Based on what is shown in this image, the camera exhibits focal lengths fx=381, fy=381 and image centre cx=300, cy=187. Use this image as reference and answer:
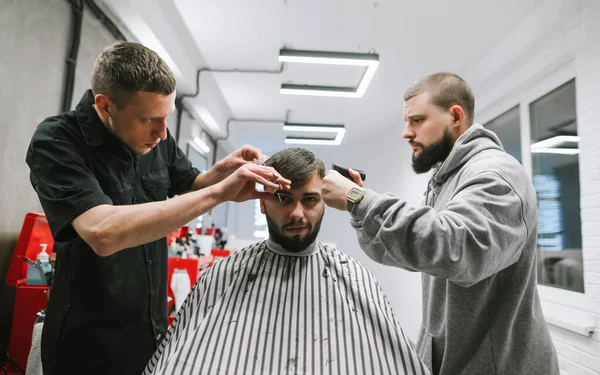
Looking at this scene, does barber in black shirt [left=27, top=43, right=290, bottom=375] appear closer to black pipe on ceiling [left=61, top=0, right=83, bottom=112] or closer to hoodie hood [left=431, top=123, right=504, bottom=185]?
hoodie hood [left=431, top=123, right=504, bottom=185]

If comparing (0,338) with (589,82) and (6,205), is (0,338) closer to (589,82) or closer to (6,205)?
(6,205)

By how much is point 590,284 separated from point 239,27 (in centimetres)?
369

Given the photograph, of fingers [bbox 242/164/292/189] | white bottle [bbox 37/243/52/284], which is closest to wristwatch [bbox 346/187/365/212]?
fingers [bbox 242/164/292/189]

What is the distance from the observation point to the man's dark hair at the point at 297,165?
1.54 meters

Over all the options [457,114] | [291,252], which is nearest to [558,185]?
[457,114]

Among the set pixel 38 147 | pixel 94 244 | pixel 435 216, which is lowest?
pixel 94 244

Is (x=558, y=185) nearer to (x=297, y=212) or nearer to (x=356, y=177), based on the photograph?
(x=356, y=177)

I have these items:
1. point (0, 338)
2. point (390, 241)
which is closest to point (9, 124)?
point (0, 338)

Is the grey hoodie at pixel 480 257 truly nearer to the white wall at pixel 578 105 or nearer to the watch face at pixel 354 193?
the watch face at pixel 354 193

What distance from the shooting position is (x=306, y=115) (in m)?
6.88

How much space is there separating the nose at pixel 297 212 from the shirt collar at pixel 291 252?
0.16 m

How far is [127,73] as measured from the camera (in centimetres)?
118

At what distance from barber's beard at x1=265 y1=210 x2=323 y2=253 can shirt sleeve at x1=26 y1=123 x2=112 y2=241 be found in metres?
0.68

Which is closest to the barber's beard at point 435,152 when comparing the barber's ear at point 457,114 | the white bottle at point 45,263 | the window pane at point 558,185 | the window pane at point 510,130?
the barber's ear at point 457,114
